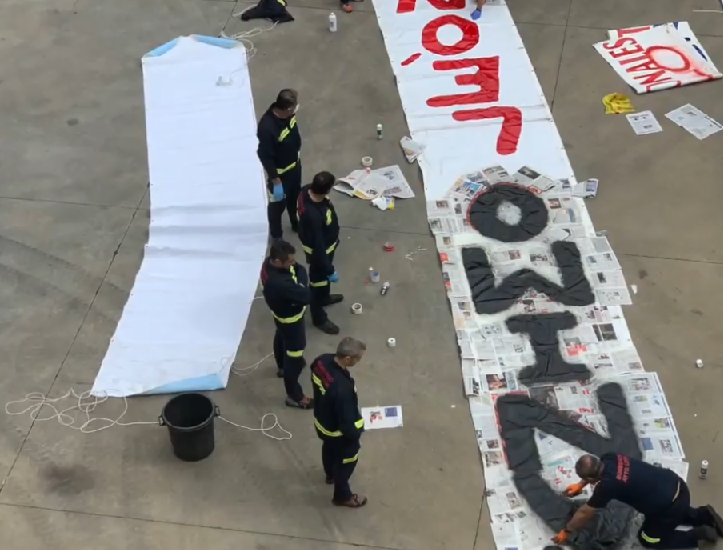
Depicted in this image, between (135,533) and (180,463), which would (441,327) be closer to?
(180,463)

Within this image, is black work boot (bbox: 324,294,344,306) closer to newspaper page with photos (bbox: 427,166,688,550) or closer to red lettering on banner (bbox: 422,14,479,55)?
newspaper page with photos (bbox: 427,166,688,550)

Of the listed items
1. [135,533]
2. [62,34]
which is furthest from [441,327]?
[62,34]

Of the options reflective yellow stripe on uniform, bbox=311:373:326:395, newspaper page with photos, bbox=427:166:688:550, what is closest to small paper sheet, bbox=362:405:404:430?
newspaper page with photos, bbox=427:166:688:550

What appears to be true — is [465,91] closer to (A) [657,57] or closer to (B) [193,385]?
(A) [657,57]

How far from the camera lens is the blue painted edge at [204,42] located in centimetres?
959

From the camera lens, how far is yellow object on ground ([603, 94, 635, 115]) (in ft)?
28.9

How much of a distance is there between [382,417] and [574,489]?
1.45 metres

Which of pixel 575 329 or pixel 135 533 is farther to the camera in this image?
pixel 575 329

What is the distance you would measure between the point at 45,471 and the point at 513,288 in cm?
384

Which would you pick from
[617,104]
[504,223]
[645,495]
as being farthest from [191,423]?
[617,104]

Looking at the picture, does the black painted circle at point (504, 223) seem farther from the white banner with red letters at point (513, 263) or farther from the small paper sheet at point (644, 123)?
the small paper sheet at point (644, 123)

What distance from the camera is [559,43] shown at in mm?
9680

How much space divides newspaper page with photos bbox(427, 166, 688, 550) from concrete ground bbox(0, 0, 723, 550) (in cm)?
12

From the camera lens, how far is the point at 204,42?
31.9 feet
